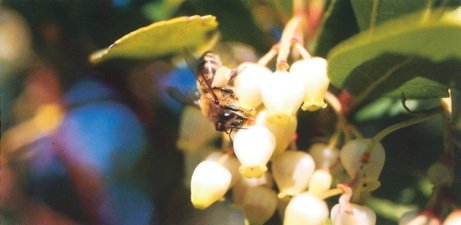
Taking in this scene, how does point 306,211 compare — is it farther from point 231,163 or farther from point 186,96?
point 186,96

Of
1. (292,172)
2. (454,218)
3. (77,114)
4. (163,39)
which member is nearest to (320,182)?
(292,172)

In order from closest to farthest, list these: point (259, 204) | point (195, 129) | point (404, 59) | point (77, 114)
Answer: point (404, 59) → point (259, 204) → point (195, 129) → point (77, 114)

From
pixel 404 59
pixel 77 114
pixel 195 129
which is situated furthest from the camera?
pixel 77 114

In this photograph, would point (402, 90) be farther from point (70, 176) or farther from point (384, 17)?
point (70, 176)

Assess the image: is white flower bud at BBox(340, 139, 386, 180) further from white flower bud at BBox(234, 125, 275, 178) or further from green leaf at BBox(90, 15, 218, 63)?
green leaf at BBox(90, 15, 218, 63)

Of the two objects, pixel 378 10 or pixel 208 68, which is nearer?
pixel 378 10

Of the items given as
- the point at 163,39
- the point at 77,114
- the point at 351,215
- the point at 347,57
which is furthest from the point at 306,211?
the point at 77,114

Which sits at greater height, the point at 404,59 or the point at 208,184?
the point at 404,59
